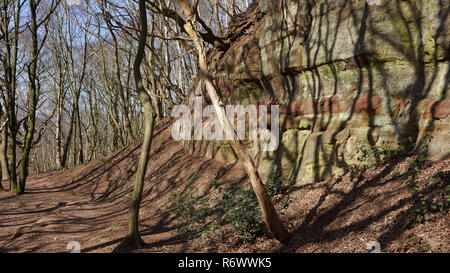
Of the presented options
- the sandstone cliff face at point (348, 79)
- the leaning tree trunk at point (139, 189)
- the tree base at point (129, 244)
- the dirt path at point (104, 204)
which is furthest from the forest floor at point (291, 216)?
→ the sandstone cliff face at point (348, 79)

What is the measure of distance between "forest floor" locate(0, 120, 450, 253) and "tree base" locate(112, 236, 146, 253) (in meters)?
0.22

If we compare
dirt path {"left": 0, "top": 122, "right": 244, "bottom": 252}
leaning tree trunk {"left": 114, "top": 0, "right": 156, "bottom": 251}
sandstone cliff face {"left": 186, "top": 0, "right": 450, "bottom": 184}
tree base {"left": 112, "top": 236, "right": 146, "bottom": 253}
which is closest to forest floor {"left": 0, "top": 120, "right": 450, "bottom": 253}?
dirt path {"left": 0, "top": 122, "right": 244, "bottom": 252}

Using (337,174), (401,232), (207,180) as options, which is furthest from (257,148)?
(401,232)

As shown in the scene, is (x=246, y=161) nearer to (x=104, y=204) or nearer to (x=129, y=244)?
(x=129, y=244)

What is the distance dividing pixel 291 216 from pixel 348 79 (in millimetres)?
3776

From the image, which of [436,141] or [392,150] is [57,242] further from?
[436,141]

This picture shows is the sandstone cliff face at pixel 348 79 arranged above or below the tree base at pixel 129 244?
above

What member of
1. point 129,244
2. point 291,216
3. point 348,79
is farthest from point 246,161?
point 348,79

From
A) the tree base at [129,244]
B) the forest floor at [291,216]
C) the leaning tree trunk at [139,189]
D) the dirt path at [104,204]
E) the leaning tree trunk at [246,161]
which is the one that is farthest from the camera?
the dirt path at [104,204]

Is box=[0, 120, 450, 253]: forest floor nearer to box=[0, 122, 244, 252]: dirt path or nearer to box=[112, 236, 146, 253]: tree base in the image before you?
box=[0, 122, 244, 252]: dirt path

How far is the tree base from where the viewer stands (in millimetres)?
6176

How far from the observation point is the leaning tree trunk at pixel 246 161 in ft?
17.8

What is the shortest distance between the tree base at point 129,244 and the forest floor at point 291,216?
0.22 metres

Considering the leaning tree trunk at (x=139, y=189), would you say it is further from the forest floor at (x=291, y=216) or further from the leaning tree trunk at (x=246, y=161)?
the leaning tree trunk at (x=246, y=161)
